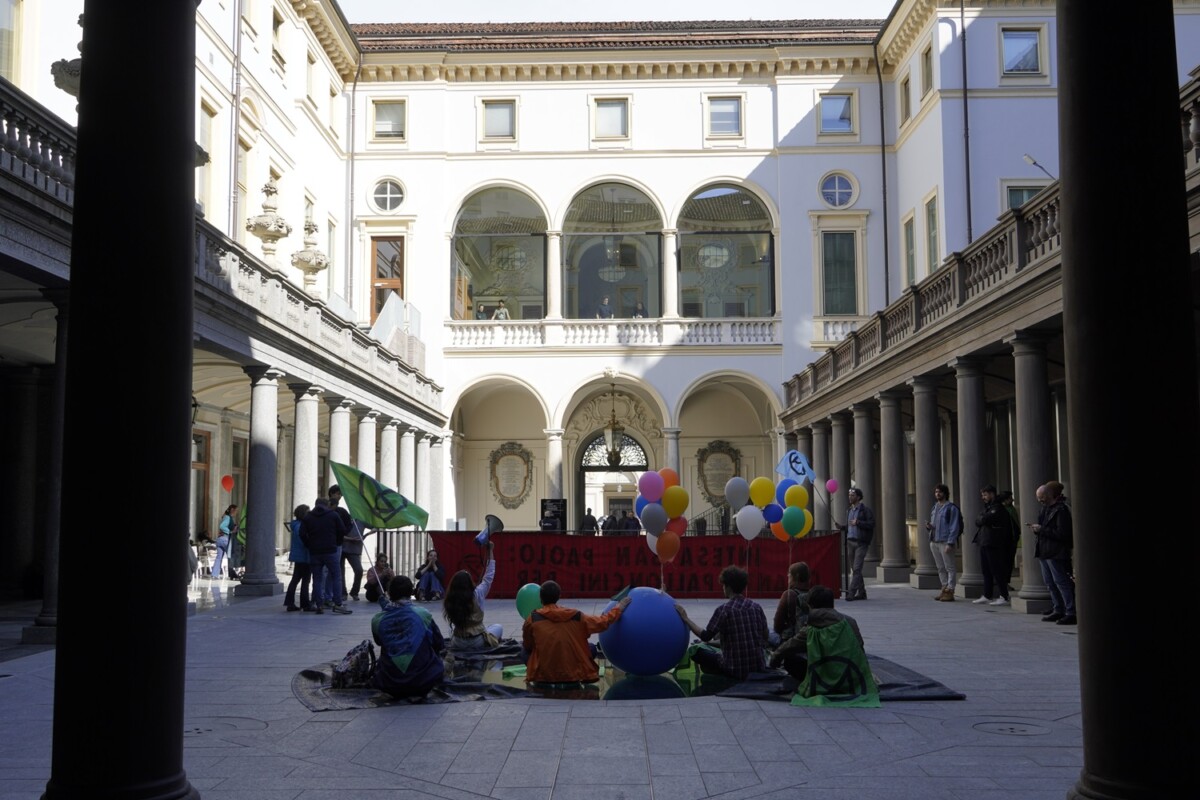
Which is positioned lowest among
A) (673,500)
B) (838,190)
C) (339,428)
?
(673,500)

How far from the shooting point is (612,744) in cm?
771

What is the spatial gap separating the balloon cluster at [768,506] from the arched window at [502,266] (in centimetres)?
2839

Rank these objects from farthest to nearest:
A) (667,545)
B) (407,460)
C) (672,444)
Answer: (672,444)
(407,460)
(667,545)

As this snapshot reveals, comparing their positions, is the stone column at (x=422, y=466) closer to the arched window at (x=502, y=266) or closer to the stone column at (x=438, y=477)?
the stone column at (x=438, y=477)

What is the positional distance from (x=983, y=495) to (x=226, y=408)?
2047 centimetres

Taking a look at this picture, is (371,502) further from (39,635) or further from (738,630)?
(738,630)

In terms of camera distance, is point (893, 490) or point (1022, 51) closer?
point (893, 490)

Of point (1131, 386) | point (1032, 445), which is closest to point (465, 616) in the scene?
point (1131, 386)

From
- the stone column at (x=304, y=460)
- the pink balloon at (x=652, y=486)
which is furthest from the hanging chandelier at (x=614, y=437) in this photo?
the pink balloon at (x=652, y=486)

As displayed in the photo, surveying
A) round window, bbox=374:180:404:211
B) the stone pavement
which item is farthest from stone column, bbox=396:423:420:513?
the stone pavement

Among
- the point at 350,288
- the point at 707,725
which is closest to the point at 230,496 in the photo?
the point at 350,288

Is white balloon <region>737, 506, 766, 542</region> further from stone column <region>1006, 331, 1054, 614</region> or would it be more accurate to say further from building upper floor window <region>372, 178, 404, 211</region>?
building upper floor window <region>372, 178, 404, 211</region>

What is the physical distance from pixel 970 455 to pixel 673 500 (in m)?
8.43

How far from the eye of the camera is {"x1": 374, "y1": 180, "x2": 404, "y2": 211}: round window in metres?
40.1
